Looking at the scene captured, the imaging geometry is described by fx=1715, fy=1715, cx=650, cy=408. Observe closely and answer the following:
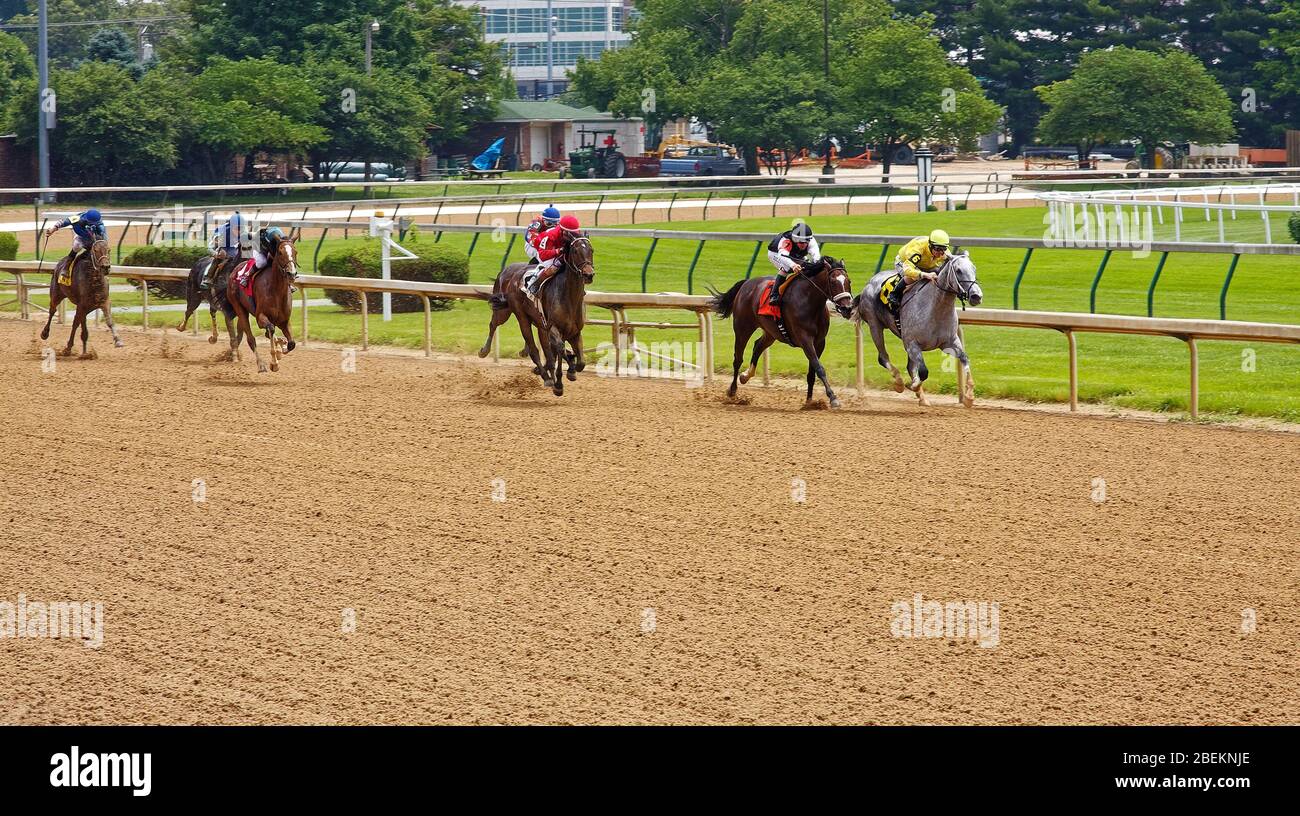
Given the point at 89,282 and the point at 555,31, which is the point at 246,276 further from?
the point at 555,31

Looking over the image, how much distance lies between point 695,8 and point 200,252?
131 ft

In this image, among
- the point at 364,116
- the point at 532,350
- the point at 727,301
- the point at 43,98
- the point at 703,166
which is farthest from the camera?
the point at 703,166

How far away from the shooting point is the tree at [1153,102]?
166 feet

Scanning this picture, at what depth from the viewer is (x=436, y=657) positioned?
702 cm

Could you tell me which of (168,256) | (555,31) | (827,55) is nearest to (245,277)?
(168,256)

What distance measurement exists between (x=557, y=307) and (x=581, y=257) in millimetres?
764

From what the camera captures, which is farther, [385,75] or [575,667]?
[385,75]

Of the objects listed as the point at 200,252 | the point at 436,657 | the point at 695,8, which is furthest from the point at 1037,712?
the point at 695,8

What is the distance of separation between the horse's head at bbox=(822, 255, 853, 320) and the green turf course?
1.90 metres

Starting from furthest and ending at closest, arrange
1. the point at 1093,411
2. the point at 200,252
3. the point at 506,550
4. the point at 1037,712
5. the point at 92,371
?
1. the point at 200,252
2. the point at 92,371
3. the point at 1093,411
4. the point at 506,550
5. the point at 1037,712

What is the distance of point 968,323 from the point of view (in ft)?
49.5

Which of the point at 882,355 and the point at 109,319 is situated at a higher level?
the point at 109,319

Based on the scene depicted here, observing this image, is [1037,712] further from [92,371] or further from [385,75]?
Answer: [385,75]

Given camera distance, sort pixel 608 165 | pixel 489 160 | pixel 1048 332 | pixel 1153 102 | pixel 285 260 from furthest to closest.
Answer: pixel 608 165
pixel 489 160
pixel 1153 102
pixel 1048 332
pixel 285 260
